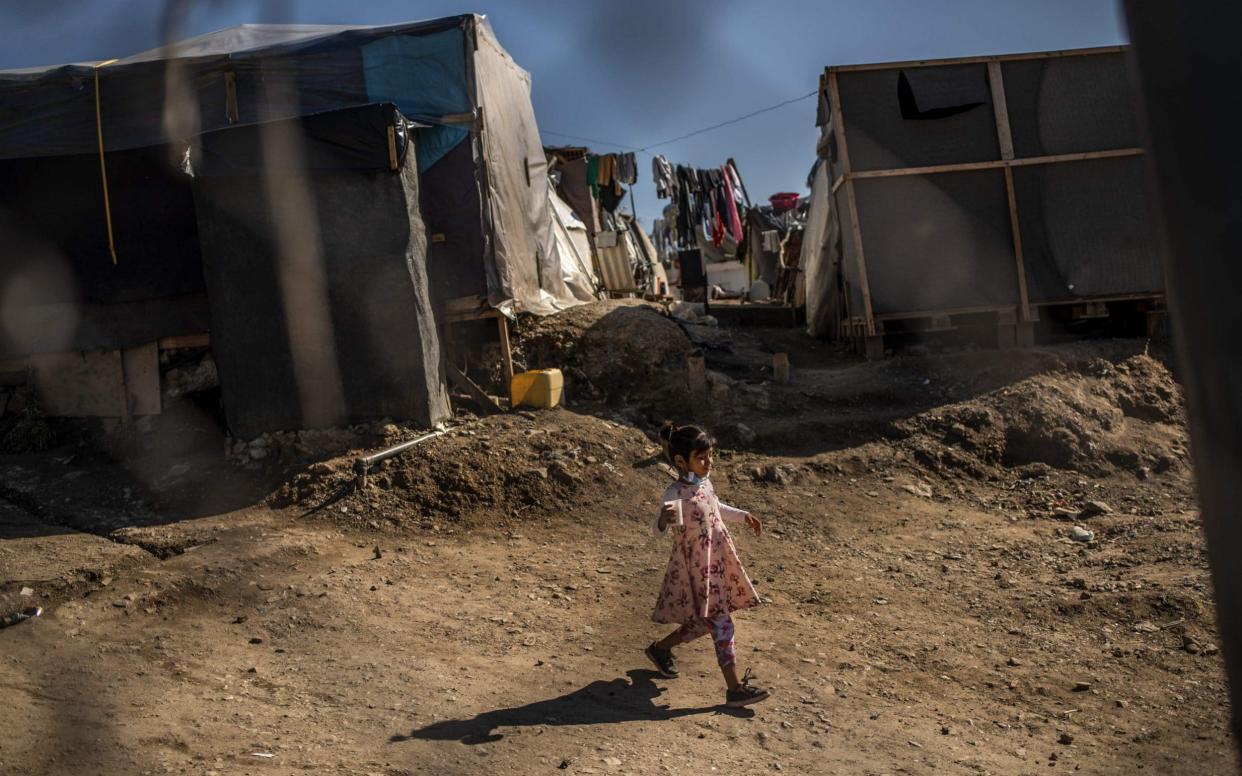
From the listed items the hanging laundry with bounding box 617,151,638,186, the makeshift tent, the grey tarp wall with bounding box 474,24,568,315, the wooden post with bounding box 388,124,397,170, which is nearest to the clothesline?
the hanging laundry with bounding box 617,151,638,186

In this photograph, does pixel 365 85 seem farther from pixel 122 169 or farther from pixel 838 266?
pixel 838 266

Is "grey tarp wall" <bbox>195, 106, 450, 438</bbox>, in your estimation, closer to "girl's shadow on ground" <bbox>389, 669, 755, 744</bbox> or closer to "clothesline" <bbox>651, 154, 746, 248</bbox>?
"girl's shadow on ground" <bbox>389, 669, 755, 744</bbox>

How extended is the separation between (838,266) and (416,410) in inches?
234

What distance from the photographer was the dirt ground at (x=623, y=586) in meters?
3.72

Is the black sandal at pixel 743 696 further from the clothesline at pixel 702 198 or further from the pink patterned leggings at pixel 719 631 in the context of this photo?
the clothesline at pixel 702 198

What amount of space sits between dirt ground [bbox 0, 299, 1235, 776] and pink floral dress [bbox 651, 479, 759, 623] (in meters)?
0.37

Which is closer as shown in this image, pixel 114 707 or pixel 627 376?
pixel 114 707

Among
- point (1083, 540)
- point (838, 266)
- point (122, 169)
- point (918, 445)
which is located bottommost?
point (1083, 540)

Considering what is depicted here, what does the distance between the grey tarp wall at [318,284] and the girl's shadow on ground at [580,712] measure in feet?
11.3

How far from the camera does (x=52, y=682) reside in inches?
158

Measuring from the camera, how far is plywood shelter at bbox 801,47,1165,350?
9.88 meters

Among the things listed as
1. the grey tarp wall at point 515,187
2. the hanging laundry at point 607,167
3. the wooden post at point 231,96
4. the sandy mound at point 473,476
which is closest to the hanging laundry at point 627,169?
the hanging laundry at point 607,167

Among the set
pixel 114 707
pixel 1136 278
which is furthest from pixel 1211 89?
pixel 1136 278

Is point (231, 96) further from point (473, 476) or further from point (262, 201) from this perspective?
point (473, 476)
